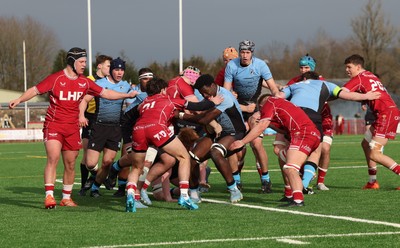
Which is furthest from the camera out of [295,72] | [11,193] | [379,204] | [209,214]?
[295,72]

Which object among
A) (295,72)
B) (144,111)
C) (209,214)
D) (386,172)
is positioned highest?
(144,111)

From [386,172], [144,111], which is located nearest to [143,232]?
[144,111]

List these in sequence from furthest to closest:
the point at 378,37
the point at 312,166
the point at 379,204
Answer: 1. the point at 378,37
2. the point at 312,166
3. the point at 379,204

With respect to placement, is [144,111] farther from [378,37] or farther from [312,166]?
[378,37]

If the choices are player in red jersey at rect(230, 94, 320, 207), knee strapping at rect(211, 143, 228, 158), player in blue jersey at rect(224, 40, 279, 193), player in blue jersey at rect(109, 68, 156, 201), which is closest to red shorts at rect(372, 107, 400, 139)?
player in blue jersey at rect(224, 40, 279, 193)

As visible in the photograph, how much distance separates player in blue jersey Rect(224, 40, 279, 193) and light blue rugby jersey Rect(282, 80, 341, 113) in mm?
1841

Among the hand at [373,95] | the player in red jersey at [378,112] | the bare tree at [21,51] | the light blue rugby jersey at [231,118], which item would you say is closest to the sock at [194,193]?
the light blue rugby jersey at [231,118]

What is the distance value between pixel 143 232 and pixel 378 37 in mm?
79866

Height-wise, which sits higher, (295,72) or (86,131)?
(86,131)

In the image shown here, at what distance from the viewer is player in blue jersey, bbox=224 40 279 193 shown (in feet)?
45.5

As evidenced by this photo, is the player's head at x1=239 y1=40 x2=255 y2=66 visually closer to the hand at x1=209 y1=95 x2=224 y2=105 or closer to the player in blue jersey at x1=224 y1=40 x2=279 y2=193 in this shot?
the player in blue jersey at x1=224 y1=40 x2=279 y2=193

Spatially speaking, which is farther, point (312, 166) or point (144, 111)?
point (312, 166)

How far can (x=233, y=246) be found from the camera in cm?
763

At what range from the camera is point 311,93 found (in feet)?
39.0
